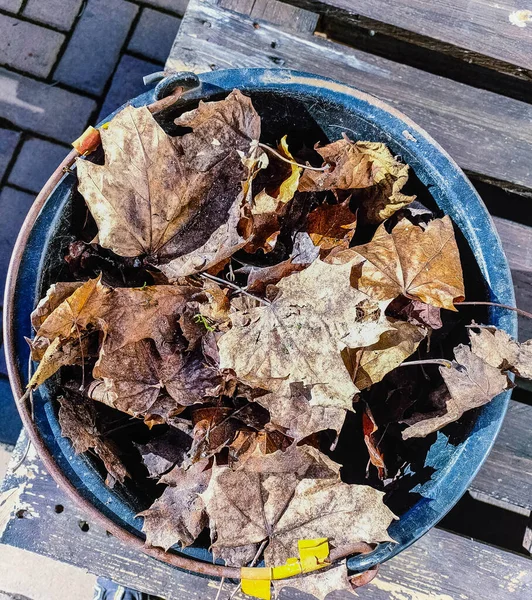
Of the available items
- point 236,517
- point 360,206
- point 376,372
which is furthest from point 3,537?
point 360,206

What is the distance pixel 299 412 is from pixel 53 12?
5.22 feet

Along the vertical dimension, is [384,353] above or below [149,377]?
above

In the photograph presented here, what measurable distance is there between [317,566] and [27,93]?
1616 mm

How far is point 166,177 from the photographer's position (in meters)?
0.98

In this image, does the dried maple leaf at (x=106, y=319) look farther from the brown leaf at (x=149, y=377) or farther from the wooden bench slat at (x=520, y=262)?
the wooden bench slat at (x=520, y=262)

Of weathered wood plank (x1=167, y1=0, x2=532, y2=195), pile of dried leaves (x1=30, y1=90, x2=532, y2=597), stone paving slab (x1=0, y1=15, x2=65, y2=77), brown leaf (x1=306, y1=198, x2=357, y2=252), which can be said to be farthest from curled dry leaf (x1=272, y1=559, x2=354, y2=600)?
stone paving slab (x1=0, y1=15, x2=65, y2=77)

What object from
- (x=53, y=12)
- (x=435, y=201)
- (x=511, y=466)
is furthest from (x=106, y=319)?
(x=53, y=12)

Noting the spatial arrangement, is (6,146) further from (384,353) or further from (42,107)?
(384,353)

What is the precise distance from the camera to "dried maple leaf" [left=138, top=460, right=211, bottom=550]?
3.22 feet

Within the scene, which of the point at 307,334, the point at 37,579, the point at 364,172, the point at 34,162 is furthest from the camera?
the point at 34,162

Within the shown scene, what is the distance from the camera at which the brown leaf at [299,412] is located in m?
0.92

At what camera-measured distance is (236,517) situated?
38.8 inches

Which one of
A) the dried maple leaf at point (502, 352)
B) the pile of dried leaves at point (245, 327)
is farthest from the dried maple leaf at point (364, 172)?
the dried maple leaf at point (502, 352)

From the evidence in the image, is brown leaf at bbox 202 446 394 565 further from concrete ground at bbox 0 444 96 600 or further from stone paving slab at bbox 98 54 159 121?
stone paving slab at bbox 98 54 159 121
